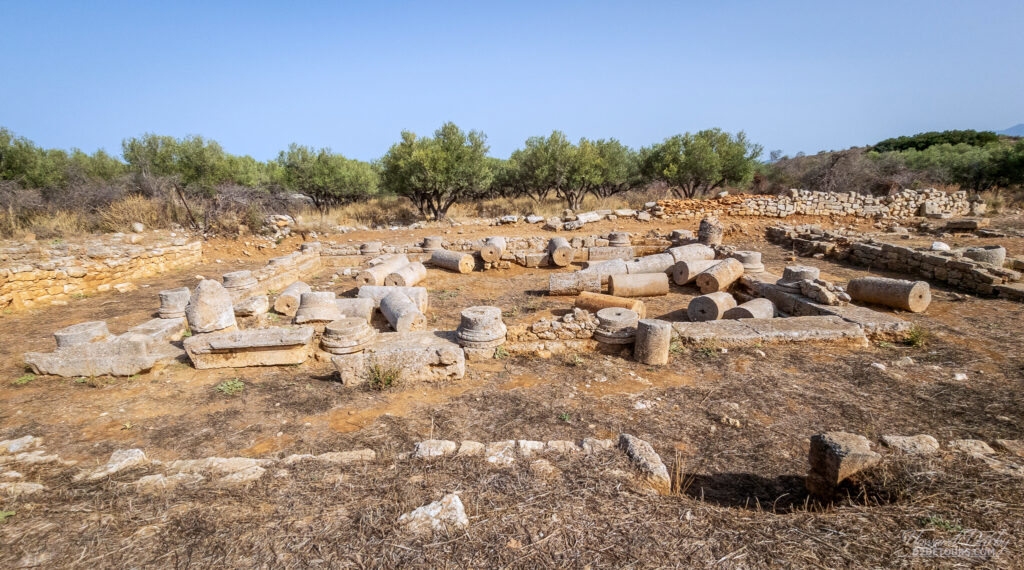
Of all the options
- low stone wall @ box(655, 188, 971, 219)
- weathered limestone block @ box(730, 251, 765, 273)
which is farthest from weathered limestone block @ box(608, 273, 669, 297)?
low stone wall @ box(655, 188, 971, 219)

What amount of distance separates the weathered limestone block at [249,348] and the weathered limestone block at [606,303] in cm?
496

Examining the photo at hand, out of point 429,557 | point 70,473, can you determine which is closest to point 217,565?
point 429,557

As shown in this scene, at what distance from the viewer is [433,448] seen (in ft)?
11.4

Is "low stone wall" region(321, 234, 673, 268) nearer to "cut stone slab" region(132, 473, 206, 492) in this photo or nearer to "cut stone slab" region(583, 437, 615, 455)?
"cut stone slab" region(583, 437, 615, 455)

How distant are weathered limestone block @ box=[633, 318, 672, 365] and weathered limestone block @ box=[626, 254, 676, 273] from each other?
15.7ft

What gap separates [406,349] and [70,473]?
10.3 feet

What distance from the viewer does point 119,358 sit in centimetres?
563

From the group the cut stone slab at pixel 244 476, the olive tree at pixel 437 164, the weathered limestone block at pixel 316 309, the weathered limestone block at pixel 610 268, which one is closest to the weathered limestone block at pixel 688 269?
the weathered limestone block at pixel 610 268

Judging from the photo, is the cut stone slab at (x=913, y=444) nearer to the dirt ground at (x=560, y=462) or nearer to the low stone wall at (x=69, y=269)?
the dirt ground at (x=560, y=462)

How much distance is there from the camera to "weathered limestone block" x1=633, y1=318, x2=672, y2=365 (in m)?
5.71

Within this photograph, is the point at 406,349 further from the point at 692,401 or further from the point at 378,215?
the point at 378,215

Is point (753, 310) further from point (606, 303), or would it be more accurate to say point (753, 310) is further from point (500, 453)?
point (500, 453)

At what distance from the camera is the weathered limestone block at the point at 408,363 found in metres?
5.27

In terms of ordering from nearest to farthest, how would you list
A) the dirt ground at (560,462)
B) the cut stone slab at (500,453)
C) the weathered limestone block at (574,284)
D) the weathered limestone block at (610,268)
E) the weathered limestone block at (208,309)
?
the dirt ground at (560,462) < the cut stone slab at (500,453) < the weathered limestone block at (208,309) < the weathered limestone block at (574,284) < the weathered limestone block at (610,268)
